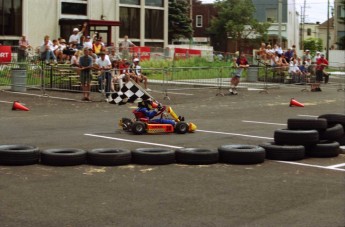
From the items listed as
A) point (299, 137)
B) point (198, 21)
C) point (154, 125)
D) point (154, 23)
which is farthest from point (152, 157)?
point (198, 21)

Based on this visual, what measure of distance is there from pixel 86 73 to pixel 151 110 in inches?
343

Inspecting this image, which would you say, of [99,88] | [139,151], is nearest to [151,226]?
[139,151]

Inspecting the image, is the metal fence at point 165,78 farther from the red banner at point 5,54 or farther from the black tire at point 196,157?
the black tire at point 196,157

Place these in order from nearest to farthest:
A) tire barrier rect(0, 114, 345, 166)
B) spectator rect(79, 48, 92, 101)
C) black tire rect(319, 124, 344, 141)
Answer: tire barrier rect(0, 114, 345, 166)
black tire rect(319, 124, 344, 141)
spectator rect(79, 48, 92, 101)

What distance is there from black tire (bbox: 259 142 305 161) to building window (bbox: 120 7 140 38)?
39.0 metres

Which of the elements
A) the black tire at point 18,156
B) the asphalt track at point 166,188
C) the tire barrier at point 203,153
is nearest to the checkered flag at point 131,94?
the asphalt track at point 166,188

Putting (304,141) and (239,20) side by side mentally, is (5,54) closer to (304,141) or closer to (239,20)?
(304,141)

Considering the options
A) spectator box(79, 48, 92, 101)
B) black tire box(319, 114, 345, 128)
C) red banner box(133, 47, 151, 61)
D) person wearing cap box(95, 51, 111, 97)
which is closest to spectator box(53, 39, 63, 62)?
person wearing cap box(95, 51, 111, 97)

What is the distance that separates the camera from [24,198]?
7145 millimetres

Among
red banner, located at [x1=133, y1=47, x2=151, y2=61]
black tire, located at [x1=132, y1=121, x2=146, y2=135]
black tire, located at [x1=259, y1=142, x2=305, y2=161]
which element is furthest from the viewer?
red banner, located at [x1=133, y1=47, x2=151, y2=61]

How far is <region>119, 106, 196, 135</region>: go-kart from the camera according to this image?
509 inches

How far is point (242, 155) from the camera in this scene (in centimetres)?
962

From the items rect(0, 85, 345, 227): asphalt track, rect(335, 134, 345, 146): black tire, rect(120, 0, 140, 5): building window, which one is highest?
rect(120, 0, 140, 5): building window

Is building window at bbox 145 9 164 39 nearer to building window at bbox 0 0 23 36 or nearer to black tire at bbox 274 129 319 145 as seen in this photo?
building window at bbox 0 0 23 36
